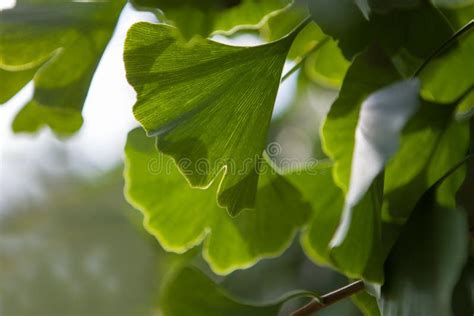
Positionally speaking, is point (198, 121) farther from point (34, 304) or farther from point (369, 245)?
point (34, 304)

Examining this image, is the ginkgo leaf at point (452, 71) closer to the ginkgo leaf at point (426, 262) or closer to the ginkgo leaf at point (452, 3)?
the ginkgo leaf at point (452, 3)

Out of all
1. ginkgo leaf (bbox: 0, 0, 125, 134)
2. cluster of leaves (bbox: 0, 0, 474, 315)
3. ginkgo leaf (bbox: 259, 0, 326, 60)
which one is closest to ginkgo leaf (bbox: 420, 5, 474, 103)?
cluster of leaves (bbox: 0, 0, 474, 315)

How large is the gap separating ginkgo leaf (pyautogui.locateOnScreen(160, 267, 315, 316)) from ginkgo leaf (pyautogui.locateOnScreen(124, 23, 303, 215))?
102mm

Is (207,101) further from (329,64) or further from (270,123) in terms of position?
(329,64)

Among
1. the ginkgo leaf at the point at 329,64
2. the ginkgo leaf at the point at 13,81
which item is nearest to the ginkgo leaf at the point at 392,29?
the ginkgo leaf at the point at 329,64

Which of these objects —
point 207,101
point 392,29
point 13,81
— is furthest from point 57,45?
point 392,29

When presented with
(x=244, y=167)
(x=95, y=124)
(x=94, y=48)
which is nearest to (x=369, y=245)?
(x=244, y=167)

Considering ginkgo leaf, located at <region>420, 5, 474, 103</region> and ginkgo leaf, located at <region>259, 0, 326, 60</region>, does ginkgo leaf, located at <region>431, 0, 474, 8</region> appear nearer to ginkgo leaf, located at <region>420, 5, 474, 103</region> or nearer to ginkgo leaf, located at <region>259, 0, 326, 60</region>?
ginkgo leaf, located at <region>420, 5, 474, 103</region>

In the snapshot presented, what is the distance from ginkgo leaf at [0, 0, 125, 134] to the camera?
0.53 metres

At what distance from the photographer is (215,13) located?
0.59 m

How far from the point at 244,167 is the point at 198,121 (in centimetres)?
5

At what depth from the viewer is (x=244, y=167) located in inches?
18.8

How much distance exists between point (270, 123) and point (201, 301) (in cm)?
15

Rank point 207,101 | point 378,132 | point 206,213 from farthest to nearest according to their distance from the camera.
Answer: point 206,213
point 207,101
point 378,132
